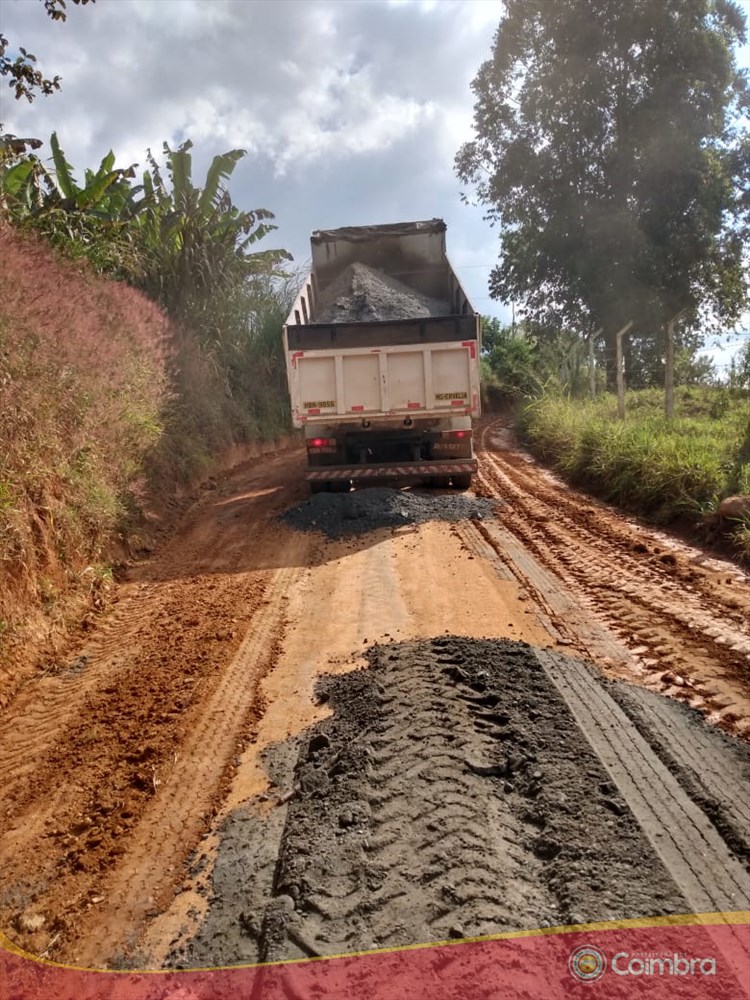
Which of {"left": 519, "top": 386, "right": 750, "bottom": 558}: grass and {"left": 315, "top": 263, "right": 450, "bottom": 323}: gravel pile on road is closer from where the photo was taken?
{"left": 519, "top": 386, "right": 750, "bottom": 558}: grass

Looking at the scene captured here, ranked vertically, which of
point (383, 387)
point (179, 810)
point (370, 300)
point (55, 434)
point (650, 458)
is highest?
point (370, 300)

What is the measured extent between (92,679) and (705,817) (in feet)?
12.0

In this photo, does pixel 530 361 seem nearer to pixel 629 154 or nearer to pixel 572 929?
pixel 629 154

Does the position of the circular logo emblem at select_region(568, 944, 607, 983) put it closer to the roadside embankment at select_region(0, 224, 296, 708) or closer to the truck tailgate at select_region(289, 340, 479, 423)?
the roadside embankment at select_region(0, 224, 296, 708)

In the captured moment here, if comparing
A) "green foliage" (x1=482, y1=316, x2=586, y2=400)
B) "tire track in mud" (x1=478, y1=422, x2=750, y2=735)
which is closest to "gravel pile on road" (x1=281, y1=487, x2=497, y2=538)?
"tire track in mud" (x1=478, y1=422, x2=750, y2=735)

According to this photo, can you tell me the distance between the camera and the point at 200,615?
585 cm

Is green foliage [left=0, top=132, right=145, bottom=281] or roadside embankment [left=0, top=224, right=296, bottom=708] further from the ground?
green foliage [left=0, top=132, right=145, bottom=281]

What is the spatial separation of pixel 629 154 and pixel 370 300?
11.6 meters

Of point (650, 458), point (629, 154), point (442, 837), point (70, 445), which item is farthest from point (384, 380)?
point (629, 154)

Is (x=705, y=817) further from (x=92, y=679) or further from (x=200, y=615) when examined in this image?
(x=200, y=615)

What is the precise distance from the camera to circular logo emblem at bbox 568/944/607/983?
208 centimetres

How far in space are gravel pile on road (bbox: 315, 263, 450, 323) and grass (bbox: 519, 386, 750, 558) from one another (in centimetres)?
319

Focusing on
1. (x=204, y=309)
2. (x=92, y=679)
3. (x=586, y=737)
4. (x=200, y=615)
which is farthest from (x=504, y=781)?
(x=204, y=309)

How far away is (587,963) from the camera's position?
2.12 meters
